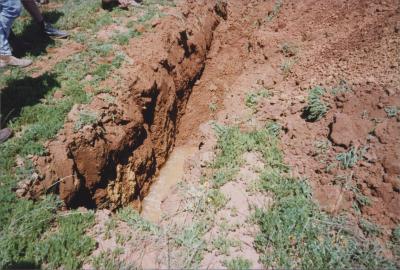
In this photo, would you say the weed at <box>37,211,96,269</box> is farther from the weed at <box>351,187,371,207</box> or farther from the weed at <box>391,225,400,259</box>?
the weed at <box>391,225,400,259</box>

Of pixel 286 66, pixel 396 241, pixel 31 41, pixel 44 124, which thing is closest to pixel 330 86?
pixel 286 66

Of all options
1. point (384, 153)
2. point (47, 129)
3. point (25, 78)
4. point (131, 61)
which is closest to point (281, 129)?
point (384, 153)

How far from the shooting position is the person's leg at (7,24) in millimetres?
4527

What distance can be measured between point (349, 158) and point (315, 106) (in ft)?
3.62

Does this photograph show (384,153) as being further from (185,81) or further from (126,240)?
(185,81)

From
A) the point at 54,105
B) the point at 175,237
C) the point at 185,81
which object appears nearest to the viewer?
the point at 175,237

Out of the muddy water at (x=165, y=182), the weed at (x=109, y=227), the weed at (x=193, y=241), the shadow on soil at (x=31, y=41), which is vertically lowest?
the muddy water at (x=165, y=182)

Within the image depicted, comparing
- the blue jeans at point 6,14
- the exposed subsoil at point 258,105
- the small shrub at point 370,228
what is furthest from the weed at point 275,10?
the small shrub at point 370,228

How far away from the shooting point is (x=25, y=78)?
15.7ft

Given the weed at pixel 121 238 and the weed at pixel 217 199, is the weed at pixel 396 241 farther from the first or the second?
the weed at pixel 121 238

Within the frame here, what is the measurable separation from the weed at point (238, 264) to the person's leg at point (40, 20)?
515 centimetres

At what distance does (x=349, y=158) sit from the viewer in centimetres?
408

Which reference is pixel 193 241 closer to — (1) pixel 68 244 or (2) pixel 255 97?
(1) pixel 68 244

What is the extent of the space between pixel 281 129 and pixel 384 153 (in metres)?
1.54
